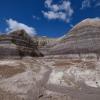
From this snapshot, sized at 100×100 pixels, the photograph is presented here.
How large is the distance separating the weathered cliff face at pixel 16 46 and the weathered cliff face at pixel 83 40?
587 inches

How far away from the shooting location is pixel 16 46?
7719 cm

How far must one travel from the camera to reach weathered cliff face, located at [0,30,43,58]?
74.0 m

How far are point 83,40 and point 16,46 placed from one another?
86.3ft

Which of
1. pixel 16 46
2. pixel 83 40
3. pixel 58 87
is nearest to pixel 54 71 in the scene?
pixel 58 87

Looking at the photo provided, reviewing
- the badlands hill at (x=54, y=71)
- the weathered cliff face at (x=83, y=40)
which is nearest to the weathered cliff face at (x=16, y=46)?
the badlands hill at (x=54, y=71)

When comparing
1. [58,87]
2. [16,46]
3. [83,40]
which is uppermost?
[83,40]

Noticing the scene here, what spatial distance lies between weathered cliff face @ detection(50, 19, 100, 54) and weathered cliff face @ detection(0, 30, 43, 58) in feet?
48.9

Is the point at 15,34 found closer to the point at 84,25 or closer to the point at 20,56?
the point at 20,56

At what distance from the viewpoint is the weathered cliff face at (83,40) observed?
6412cm

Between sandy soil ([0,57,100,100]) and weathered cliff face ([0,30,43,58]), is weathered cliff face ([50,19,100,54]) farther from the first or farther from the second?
sandy soil ([0,57,100,100])

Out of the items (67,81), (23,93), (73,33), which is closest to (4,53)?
(73,33)

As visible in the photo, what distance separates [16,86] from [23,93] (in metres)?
3.42

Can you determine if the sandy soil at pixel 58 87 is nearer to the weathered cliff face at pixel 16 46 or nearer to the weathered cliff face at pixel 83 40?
the weathered cliff face at pixel 83 40

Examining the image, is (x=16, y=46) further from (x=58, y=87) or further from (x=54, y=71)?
(x=58, y=87)
